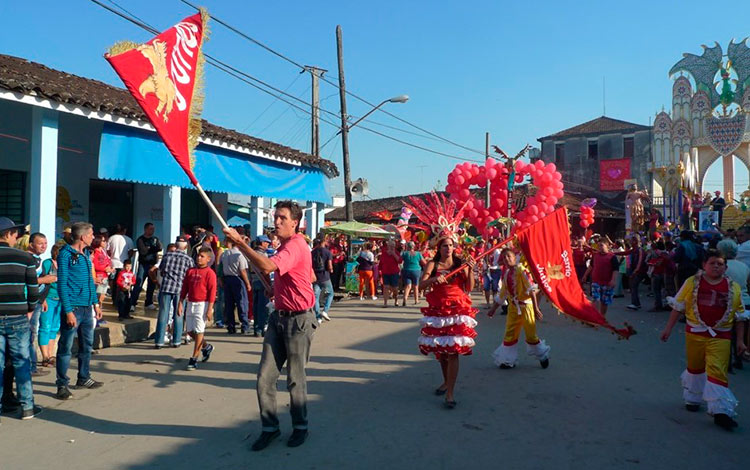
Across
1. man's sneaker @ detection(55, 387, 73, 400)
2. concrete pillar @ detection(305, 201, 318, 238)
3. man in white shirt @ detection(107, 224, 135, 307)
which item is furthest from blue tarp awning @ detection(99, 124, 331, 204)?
man's sneaker @ detection(55, 387, 73, 400)

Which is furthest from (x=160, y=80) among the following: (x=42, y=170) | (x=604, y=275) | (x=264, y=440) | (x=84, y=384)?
(x=604, y=275)

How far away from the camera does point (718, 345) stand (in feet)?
17.7

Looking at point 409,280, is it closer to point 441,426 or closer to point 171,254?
point 171,254

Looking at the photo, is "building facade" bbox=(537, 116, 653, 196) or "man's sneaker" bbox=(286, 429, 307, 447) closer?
"man's sneaker" bbox=(286, 429, 307, 447)

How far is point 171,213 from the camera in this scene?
11758mm

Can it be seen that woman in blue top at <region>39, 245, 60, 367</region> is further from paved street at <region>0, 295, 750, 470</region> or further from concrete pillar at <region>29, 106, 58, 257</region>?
concrete pillar at <region>29, 106, 58, 257</region>

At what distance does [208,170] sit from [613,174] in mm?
38549

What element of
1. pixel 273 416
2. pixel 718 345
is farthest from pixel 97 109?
pixel 718 345

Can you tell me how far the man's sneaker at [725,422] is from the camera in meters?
5.18

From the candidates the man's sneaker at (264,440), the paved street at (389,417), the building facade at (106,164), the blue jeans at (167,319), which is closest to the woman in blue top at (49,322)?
the paved street at (389,417)

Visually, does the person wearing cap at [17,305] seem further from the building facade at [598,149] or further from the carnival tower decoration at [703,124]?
the building facade at [598,149]

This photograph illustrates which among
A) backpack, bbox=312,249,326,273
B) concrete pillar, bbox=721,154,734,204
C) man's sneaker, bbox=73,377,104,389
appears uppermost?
concrete pillar, bbox=721,154,734,204

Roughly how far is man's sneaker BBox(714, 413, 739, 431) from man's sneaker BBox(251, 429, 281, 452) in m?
3.96

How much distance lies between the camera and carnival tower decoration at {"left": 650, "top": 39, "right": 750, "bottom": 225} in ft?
89.8
